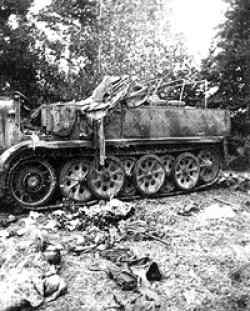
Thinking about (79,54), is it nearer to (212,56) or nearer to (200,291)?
(212,56)

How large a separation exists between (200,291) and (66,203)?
13.3 feet

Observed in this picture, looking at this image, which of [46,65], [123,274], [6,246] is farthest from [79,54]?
[123,274]

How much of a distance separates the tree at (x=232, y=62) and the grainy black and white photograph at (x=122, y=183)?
4 cm

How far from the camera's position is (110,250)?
6.21 m

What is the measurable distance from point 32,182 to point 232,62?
27.7 ft

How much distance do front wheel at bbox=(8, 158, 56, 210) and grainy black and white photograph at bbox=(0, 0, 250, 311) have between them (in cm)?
2

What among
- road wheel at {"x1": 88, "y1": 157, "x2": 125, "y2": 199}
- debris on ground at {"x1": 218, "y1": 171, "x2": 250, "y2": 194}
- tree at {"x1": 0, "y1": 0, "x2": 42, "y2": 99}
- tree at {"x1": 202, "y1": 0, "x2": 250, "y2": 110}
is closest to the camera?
road wheel at {"x1": 88, "y1": 157, "x2": 125, "y2": 199}

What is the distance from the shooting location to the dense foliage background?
13.9 metres

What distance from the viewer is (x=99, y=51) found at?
17.7m

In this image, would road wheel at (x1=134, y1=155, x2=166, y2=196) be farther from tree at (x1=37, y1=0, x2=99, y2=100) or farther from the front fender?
tree at (x1=37, y1=0, x2=99, y2=100)

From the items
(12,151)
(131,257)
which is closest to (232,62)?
(12,151)

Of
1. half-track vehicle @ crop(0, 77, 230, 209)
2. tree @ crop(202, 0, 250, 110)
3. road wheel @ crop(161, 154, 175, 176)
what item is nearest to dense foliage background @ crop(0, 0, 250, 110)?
tree @ crop(202, 0, 250, 110)

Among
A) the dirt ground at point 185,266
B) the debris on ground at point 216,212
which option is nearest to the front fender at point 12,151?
the dirt ground at point 185,266

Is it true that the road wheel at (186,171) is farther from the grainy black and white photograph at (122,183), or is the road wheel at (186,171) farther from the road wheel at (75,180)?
the road wheel at (75,180)
